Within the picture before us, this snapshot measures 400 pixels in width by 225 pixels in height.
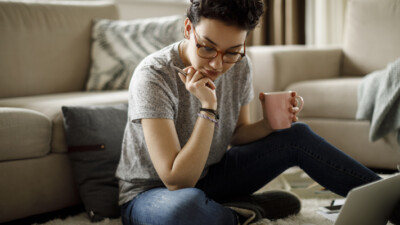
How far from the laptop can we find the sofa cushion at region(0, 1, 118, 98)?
171 cm

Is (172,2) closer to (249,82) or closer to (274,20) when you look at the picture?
(274,20)

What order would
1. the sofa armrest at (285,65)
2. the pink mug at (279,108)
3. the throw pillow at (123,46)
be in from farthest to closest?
the sofa armrest at (285,65) → the throw pillow at (123,46) → the pink mug at (279,108)

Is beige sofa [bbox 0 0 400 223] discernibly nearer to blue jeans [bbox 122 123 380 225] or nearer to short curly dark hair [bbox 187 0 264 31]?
blue jeans [bbox 122 123 380 225]

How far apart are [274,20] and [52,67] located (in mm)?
2045

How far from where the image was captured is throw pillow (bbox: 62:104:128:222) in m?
1.57

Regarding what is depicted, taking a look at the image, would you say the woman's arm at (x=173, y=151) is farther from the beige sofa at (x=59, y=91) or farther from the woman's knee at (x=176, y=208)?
the beige sofa at (x=59, y=91)

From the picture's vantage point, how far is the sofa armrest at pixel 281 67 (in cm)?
245

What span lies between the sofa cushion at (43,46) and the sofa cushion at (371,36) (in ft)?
5.18

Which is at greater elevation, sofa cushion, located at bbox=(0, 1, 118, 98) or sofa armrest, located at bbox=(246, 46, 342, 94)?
sofa cushion, located at bbox=(0, 1, 118, 98)

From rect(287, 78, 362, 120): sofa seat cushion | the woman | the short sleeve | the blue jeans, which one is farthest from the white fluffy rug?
rect(287, 78, 362, 120): sofa seat cushion

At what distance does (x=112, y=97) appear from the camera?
192cm

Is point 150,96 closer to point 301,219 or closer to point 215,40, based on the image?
point 215,40

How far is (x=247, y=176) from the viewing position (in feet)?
4.72

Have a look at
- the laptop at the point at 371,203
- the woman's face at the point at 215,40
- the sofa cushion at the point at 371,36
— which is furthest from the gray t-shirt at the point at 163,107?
Result: the sofa cushion at the point at 371,36
